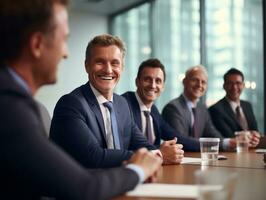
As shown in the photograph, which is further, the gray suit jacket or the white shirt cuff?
the gray suit jacket

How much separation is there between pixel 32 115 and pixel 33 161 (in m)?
0.12

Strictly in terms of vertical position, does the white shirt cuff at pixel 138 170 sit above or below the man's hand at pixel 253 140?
above

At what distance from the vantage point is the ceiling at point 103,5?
→ 6953mm

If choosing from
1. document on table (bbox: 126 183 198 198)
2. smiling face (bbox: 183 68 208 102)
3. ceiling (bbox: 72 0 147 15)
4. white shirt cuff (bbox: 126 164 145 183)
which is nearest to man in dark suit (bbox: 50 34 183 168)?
document on table (bbox: 126 183 198 198)

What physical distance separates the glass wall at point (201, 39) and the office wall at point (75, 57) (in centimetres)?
59

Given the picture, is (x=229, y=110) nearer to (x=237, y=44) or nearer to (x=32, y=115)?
(x=237, y=44)

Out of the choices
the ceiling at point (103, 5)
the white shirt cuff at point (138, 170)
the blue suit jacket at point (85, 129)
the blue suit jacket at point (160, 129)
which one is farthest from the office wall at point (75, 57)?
the white shirt cuff at point (138, 170)

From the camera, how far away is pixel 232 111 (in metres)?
4.21

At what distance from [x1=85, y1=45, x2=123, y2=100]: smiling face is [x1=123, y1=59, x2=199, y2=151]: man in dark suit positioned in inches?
30.6

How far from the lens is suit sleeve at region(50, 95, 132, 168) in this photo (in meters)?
1.87

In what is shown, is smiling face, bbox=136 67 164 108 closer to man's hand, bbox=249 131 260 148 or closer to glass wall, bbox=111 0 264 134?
man's hand, bbox=249 131 260 148

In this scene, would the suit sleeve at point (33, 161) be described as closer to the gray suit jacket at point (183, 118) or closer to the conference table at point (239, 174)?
the conference table at point (239, 174)

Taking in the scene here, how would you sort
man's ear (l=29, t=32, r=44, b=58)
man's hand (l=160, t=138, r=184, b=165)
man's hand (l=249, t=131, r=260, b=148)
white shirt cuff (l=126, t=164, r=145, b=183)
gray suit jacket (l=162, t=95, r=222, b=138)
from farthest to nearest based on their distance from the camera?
gray suit jacket (l=162, t=95, r=222, b=138) → man's hand (l=249, t=131, r=260, b=148) → man's hand (l=160, t=138, r=184, b=165) → white shirt cuff (l=126, t=164, r=145, b=183) → man's ear (l=29, t=32, r=44, b=58)

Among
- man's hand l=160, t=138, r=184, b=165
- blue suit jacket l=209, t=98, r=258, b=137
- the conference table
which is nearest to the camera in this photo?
the conference table
